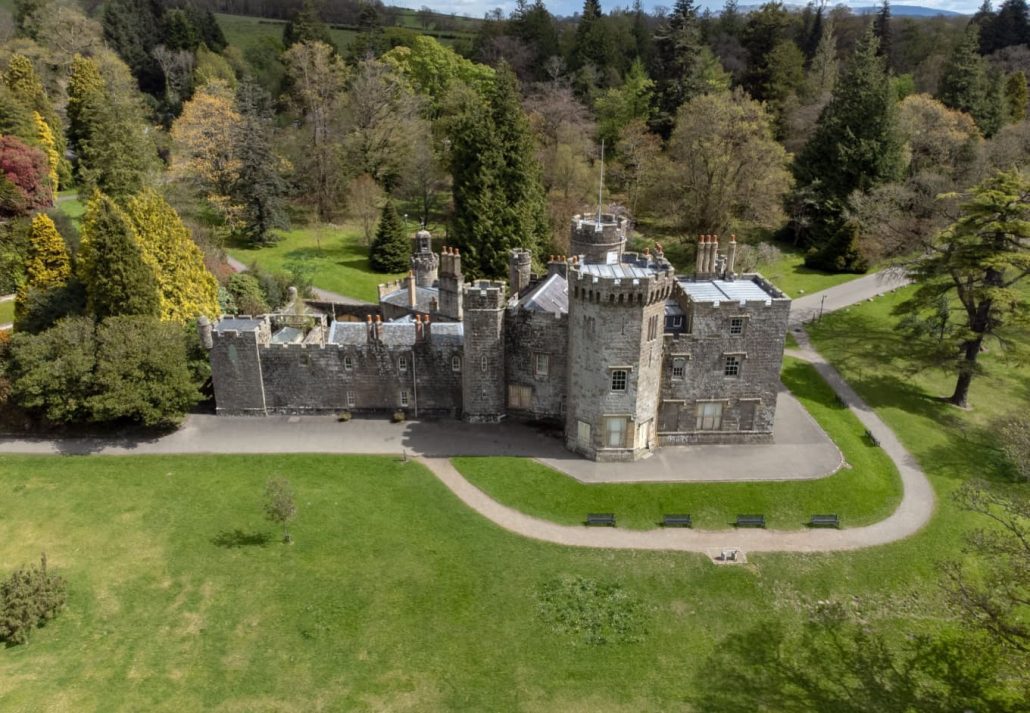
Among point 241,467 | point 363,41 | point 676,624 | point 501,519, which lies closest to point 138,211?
point 241,467

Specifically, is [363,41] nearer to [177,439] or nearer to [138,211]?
[138,211]

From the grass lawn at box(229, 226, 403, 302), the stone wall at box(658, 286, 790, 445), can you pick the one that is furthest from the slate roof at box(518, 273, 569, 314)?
the grass lawn at box(229, 226, 403, 302)

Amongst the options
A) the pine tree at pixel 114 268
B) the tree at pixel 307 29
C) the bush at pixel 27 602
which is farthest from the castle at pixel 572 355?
the tree at pixel 307 29

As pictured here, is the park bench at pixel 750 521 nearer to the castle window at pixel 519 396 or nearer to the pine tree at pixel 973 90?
the castle window at pixel 519 396

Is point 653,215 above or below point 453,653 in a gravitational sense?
above

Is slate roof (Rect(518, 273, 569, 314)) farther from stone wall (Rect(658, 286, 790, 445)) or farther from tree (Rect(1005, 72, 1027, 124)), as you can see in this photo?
tree (Rect(1005, 72, 1027, 124))

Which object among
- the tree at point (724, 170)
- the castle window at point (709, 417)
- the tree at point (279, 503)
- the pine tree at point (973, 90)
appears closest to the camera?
the tree at point (279, 503)
